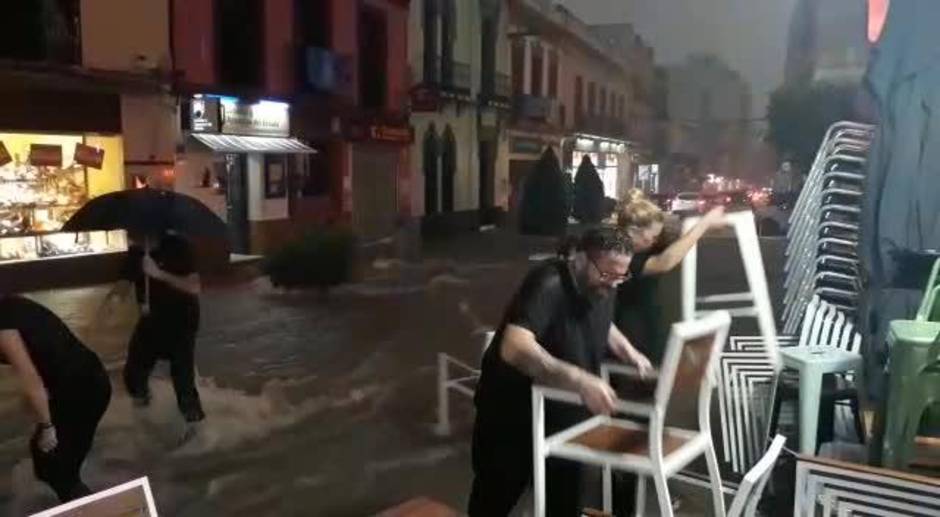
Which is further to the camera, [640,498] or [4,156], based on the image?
[640,498]

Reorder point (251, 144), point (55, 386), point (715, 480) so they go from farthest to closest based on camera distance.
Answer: point (715, 480) → point (251, 144) → point (55, 386)

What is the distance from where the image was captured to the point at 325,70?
7.55 feet

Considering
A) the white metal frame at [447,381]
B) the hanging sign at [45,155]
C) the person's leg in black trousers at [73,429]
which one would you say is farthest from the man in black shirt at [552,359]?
the hanging sign at [45,155]

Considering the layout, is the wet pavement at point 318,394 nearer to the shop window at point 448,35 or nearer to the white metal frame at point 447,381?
the white metal frame at point 447,381

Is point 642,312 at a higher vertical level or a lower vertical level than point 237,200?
lower

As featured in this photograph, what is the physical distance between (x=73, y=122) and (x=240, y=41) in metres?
0.47

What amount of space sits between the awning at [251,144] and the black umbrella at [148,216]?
150mm

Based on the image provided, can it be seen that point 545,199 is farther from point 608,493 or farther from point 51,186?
point 51,186

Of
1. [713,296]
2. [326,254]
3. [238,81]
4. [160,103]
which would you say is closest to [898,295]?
[713,296]

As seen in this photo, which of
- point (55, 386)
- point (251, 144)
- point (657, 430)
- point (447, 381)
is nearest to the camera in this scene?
point (55, 386)

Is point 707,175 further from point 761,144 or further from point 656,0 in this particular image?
point 656,0

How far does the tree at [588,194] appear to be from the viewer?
2.27 m

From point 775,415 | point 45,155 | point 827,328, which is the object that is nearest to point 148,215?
point 45,155

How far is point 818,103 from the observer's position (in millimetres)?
2227
